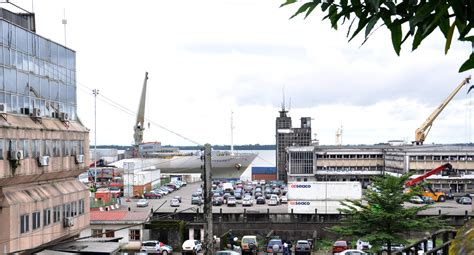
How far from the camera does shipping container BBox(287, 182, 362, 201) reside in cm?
3962

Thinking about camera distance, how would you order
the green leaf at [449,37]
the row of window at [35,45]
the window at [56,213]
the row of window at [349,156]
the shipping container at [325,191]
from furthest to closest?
the row of window at [349,156] → the shipping container at [325,191] → the window at [56,213] → the row of window at [35,45] → the green leaf at [449,37]

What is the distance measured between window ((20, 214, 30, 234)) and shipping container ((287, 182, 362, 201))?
24460 mm

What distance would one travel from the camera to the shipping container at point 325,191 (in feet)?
130

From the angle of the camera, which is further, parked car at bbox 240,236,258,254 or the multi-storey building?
the multi-storey building

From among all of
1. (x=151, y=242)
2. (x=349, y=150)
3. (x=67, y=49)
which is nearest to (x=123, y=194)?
(x=349, y=150)

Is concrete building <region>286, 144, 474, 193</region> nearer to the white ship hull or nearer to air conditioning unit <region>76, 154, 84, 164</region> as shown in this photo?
the white ship hull

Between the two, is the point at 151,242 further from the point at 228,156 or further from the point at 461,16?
the point at 228,156

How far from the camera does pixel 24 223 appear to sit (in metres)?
18.5

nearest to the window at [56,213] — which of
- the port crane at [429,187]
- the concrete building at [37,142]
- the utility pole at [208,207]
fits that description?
the concrete building at [37,142]

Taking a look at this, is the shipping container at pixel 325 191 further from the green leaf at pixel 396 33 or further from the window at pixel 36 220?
the green leaf at pixel 396 33

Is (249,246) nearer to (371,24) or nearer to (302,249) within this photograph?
(302,249)

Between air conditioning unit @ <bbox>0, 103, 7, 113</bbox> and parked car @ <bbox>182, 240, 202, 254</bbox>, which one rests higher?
air conditioning unit @ <bbox>0, 103, 7, 113</bbox>

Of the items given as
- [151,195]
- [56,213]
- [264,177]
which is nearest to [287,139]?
[264,177]

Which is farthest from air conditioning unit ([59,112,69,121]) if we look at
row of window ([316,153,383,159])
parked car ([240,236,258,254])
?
row of window ([316,153,383,159])
